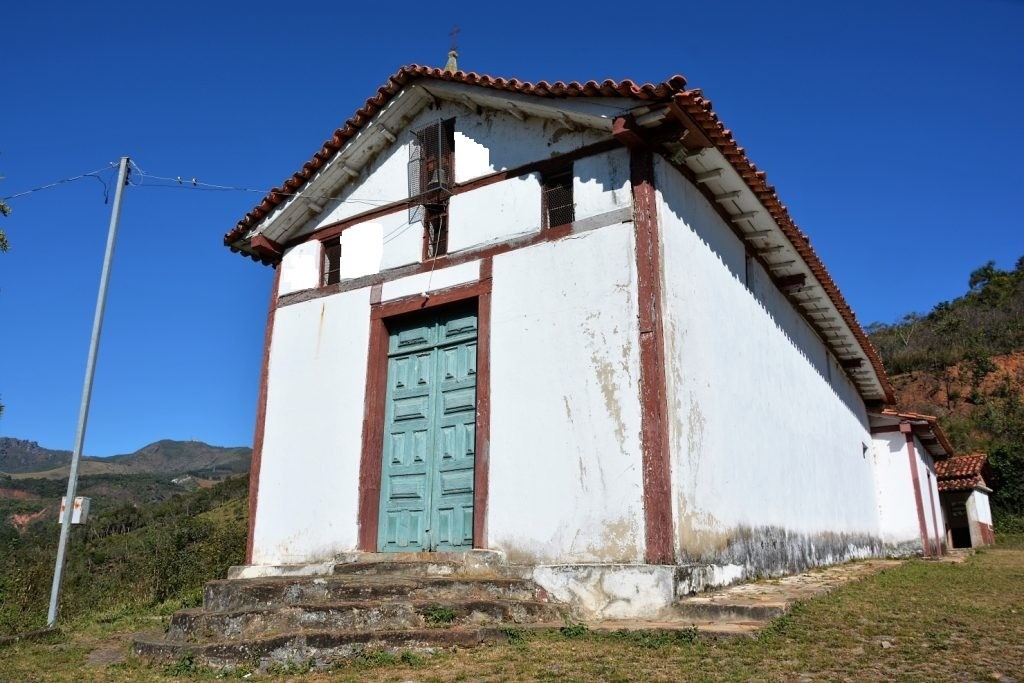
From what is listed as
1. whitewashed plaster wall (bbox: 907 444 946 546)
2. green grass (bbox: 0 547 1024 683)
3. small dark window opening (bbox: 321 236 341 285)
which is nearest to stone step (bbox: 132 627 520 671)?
green grass (bbox: 0 547 1024 683)

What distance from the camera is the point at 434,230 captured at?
1016 cm

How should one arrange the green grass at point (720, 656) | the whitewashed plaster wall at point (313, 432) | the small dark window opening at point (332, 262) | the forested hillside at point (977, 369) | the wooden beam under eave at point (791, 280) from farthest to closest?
1. the forested hillside at point (977, 369)
2. the wooden beam under eave at point (791, 280)
3. the small dark window opening at point (332, 262)
4. the whitewashed plaster wall at point (313, 432)
5. the green grass at point (720, 656)

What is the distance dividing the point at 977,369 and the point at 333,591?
44.5 m

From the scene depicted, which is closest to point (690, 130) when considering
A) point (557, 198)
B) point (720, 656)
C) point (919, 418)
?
point (557, 198)

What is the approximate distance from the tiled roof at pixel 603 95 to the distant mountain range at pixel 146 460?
91.2 meters

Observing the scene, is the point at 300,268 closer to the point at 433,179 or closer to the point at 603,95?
the point at 433,179

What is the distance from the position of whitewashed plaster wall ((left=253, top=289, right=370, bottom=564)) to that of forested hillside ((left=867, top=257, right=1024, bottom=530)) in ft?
90.0

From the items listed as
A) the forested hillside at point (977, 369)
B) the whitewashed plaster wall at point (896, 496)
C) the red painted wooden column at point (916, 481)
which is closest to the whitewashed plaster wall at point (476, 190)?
the whitewashed plaster wall at point (896, 496)

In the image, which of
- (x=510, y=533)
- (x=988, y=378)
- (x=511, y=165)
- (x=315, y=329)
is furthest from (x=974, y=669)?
(x=988, y=378)

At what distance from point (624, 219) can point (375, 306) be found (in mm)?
3547

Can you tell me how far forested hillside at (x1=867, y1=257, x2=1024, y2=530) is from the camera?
29.9m

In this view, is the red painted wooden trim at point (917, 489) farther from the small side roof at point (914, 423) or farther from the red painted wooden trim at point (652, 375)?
the red painted wooden trim at point (652, 375)

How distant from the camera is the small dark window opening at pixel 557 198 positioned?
9015 mm

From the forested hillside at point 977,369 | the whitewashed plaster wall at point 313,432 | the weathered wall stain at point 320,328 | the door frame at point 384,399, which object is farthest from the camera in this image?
the forested hillside at point 977,369
